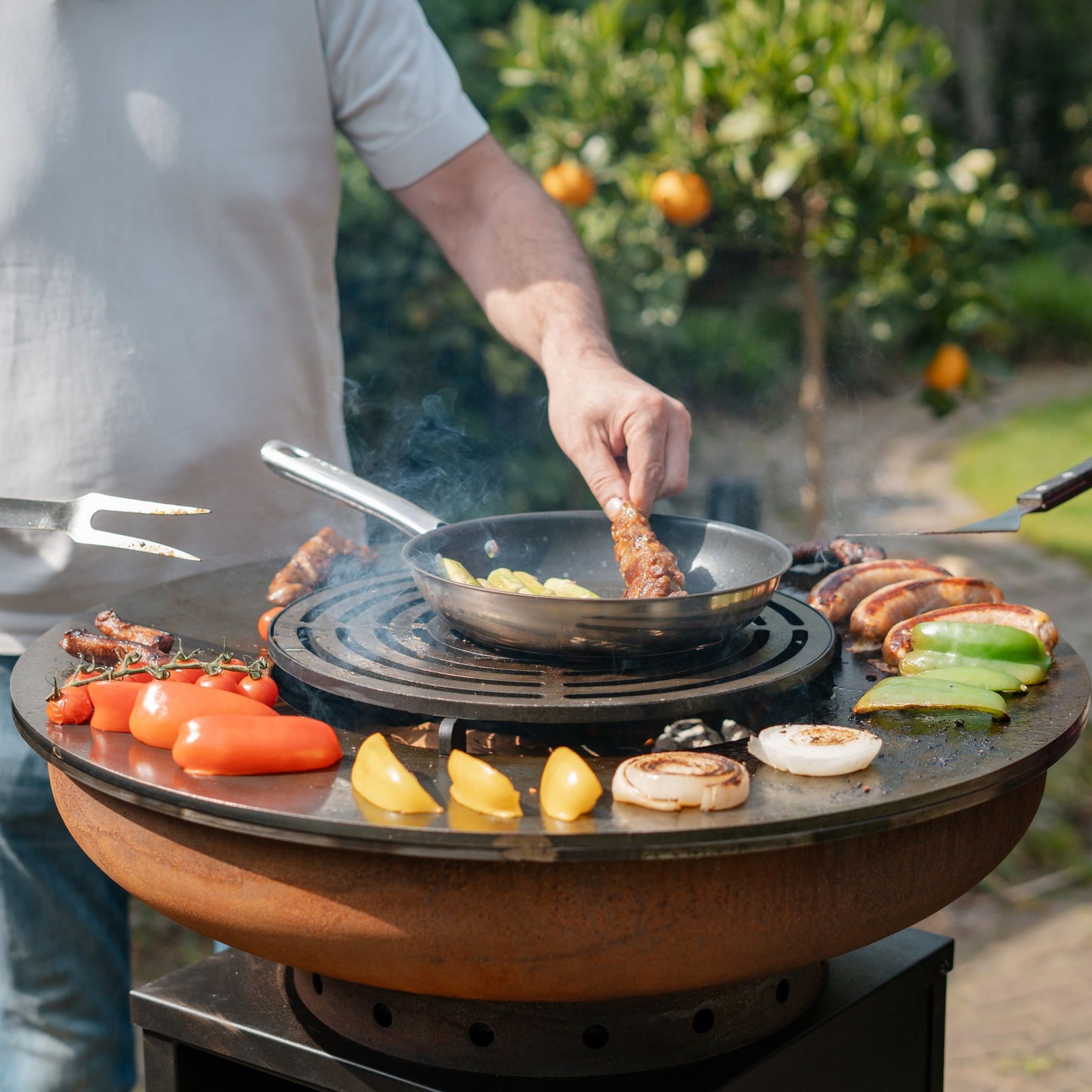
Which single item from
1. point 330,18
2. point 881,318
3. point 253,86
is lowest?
point 881,318

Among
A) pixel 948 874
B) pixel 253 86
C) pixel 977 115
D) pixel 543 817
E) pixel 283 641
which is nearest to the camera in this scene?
pixel 543 817

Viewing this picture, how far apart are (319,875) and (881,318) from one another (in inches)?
147

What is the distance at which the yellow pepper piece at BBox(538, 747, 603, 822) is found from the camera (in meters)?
1.39

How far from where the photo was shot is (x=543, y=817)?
1.40 metres

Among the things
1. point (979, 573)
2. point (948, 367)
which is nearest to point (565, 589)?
point (948, 367)

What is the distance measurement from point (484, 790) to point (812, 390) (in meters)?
3.83

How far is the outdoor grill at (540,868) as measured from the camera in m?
1.40

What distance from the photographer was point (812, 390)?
4949 millimetres

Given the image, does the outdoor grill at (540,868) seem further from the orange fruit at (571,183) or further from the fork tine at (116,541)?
the orange fruit at (571,183)

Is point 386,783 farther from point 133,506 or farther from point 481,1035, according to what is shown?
point 133,506

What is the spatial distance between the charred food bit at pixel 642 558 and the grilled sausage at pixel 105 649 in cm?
74

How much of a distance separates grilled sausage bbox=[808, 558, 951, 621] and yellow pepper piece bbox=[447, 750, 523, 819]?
906mm

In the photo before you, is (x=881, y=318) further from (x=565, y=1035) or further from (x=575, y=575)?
(x=565, y=1035)

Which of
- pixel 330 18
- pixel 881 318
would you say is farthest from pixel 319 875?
pixel 881 318
